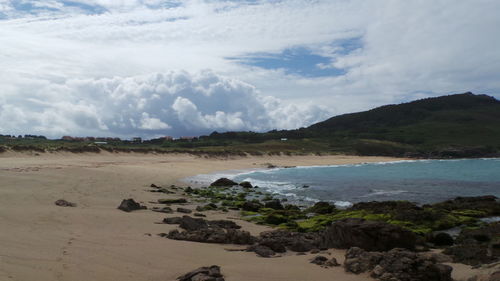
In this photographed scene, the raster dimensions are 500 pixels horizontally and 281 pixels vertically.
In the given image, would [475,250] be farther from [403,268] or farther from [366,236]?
[403,268]

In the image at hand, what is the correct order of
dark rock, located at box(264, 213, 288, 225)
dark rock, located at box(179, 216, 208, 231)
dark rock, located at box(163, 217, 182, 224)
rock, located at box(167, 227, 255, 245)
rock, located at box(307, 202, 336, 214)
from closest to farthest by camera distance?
rock, located at box(167, 227, 255, 245) < dark rock, located at box(179, 216, 208, 231) < dark rock, located at box(163, 217, 182, 224) < dark rock, located at box(264, 213, 288, 225) < rock, located at box(307, 202, 336, 214)

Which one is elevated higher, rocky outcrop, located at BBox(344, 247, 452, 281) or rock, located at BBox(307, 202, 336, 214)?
rocky outcrop, located at BBox(344, 247, 452, 281)

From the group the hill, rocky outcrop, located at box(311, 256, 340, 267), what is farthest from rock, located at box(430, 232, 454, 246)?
the hill

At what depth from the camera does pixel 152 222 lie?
14.1 metres

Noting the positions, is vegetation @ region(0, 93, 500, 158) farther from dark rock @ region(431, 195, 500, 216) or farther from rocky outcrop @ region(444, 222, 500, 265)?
rocky outcrop @ region(444, 222, 500, 265)

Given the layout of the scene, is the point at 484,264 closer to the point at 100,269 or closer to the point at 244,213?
the point at 100,269

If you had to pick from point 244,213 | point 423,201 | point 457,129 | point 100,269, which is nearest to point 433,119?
point 457,129

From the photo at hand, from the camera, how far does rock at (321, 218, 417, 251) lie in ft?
35.0

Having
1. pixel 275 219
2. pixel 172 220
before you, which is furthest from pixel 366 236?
pixel 172 220

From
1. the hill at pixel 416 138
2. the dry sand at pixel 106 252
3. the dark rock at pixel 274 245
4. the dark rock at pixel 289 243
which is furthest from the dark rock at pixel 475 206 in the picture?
the hill at pixel 416 138

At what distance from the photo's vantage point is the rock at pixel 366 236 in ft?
35.0

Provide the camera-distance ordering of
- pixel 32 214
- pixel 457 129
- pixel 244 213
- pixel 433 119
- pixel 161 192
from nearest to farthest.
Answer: pixel 32 214 < pixel 244 213 < pixel 161 192 < pixel 457 129 < pixel 433 119

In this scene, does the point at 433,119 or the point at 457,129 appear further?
the point at 433,119

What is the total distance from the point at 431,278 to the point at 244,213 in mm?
12872
